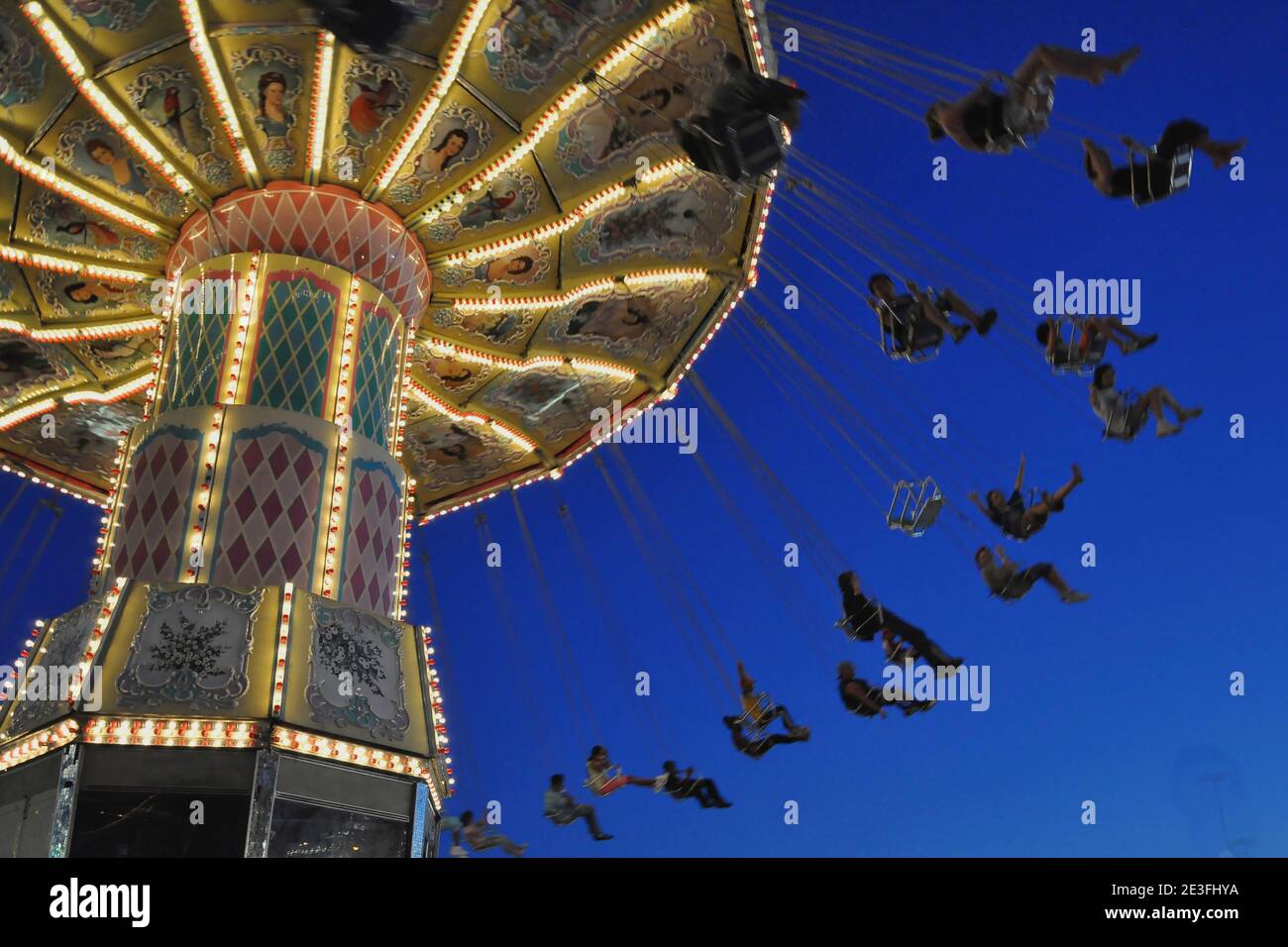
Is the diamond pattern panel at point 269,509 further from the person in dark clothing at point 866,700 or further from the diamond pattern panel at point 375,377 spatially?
the person in dark clothing at point 866,700

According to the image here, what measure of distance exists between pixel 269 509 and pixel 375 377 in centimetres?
163

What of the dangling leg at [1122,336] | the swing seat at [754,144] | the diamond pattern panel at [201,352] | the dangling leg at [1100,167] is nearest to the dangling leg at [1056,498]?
the dangling leg at [1122,336]

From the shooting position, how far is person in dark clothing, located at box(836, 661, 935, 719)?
1237cm

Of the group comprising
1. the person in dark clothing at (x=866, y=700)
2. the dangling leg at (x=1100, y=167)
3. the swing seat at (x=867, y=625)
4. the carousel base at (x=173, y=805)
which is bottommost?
the carousel base at (x=173, y=805)

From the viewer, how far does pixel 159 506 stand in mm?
9875

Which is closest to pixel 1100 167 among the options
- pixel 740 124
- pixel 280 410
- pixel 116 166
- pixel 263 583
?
pixel 740 124

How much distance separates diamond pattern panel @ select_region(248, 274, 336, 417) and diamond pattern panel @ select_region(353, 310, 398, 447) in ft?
0.97

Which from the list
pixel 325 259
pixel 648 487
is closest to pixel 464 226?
pixel 325 259

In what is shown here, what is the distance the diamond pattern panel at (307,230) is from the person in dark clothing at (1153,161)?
18.7 ft

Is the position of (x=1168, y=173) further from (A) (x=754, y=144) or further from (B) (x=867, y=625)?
(B) (x=867, y=625)

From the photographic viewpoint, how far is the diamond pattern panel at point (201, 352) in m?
10.4

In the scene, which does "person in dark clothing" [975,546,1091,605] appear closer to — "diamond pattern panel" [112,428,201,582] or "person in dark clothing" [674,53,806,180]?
"person in dark clothing" [674,53,806,180]

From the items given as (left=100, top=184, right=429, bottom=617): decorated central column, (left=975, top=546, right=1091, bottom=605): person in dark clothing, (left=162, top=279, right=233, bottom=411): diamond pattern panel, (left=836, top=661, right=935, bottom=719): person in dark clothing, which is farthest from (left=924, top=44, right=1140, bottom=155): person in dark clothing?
(left=162, top=279, right=233, bottom=411): diamond pattern panel
